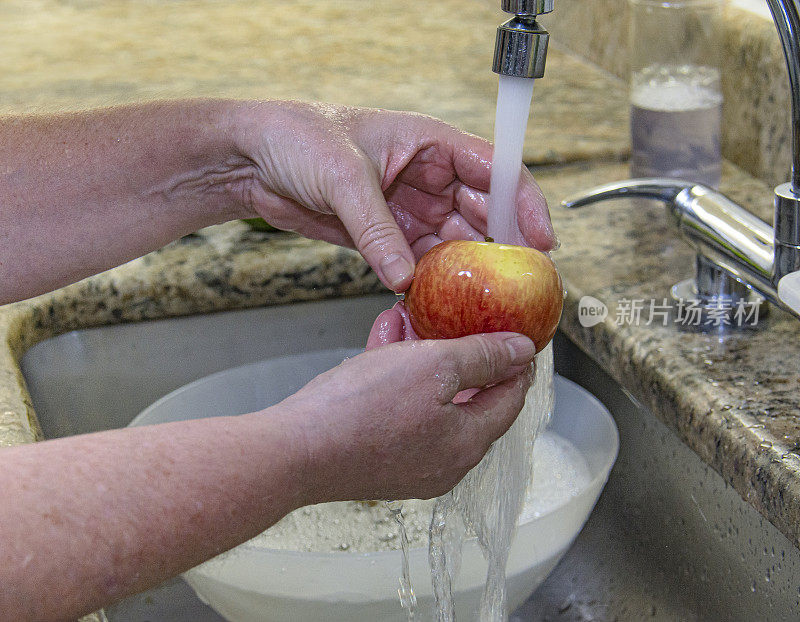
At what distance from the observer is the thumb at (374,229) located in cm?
72

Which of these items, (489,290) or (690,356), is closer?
(489,290)

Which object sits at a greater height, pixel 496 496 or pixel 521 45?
pixel 521 45

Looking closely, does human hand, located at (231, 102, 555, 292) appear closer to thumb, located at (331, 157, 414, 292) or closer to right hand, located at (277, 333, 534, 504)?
thumb, located at (331, 157, 414, 292)

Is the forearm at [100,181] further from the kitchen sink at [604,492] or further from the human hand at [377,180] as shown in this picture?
the kitchen sink at [604,492]

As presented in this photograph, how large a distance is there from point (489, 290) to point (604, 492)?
1.22 ft

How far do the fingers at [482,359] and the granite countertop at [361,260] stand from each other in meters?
0.17

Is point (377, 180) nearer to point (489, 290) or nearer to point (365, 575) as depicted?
point (489, 290)

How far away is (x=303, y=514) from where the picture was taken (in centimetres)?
93

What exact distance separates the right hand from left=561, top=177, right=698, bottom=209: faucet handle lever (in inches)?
10.8

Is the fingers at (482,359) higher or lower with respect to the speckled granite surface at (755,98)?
lower

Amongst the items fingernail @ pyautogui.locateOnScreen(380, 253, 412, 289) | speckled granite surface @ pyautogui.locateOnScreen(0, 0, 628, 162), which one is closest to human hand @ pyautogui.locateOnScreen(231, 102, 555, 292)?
fingernail @ pyautogui.locateOnScreen(380, 253, 412, 289)

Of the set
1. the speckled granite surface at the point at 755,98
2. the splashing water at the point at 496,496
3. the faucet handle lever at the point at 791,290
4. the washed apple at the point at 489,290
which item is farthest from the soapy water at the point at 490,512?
the speckled granite surface at the point at 755,98

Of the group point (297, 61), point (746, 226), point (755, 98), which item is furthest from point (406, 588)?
point (297, 61)

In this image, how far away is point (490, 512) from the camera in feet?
2.51
